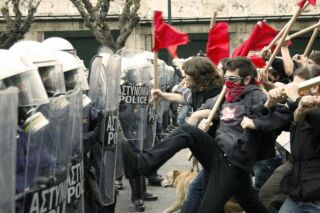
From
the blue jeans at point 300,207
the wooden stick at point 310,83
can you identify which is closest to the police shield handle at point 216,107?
the blue jeans at point 300,207

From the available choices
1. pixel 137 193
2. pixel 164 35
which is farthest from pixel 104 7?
pixel 164 35

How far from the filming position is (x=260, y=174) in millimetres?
6414

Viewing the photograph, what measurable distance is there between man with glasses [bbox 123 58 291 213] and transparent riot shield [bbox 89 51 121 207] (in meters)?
0.48

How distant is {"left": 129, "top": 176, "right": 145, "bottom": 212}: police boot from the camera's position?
7254mm

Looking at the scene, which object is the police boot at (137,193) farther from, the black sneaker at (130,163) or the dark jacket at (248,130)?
the black sneaker at (130,163)

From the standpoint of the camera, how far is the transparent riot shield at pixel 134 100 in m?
7.36

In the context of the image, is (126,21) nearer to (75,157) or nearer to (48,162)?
(75,157)

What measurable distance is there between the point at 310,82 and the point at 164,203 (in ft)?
14.5

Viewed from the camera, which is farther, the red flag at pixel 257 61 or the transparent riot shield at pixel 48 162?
the red flag at pixel 257 61

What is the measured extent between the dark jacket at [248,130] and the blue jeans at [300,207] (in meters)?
0.54

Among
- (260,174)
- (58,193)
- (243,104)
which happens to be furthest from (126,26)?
(58,193)

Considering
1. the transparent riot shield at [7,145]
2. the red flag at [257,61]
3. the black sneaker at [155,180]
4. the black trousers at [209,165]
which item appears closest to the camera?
the transparent riot shield at [7,145]

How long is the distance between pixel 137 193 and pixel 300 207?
363 cm

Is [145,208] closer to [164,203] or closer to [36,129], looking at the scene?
[164,203]
